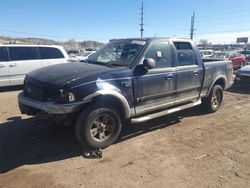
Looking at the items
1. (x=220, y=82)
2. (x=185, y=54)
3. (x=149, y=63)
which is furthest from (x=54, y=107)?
(x=220, y=82)

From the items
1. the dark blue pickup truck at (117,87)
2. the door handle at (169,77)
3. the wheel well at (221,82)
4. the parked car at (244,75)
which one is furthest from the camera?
the parked car at (244,75)

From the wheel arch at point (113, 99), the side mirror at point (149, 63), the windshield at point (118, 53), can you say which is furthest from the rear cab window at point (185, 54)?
the wheel arch at point (113, 99)

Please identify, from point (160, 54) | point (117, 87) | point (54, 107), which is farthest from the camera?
point (160, 54)

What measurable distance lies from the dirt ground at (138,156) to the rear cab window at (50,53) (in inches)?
198

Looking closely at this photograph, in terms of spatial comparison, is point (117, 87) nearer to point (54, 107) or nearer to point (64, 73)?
point (64, 73)

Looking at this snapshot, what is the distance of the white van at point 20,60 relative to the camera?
1012cm

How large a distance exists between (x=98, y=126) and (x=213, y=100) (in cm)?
381

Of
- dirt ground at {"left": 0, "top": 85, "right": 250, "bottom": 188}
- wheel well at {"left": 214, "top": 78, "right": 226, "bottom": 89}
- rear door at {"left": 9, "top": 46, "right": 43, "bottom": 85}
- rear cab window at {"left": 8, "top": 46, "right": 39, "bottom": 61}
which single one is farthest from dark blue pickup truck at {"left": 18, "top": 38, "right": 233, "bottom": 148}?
rear cab window at {"left": 8, "top": 46, "right": 39, "bottom": 61}

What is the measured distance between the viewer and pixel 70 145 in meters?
4.83

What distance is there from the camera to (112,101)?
4.71 meters

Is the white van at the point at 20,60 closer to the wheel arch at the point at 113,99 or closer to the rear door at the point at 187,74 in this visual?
the rear door at the point at 187,74

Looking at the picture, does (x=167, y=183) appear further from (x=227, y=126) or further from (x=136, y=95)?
(x=227, y=126)

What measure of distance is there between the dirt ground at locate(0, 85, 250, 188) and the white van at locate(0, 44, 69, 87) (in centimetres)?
413

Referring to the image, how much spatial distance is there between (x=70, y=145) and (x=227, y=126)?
3.49 m
